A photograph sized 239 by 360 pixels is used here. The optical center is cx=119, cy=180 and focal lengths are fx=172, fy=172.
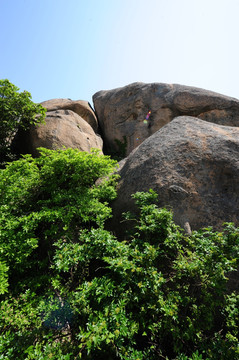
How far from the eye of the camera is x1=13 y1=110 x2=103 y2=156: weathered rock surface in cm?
869

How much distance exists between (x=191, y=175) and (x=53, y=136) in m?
7.04

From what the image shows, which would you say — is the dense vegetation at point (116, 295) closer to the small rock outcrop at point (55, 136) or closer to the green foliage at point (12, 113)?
the small rock outcrop at point (55, 136)

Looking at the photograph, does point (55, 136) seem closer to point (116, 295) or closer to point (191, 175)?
point (191, 175)

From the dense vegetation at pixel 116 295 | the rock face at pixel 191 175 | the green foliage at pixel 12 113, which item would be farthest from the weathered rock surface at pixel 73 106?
the dense vegetation at pixel 116 295

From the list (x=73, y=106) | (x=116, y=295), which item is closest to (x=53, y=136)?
(x=73, y=106)

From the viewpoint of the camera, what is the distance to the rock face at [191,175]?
4.20m

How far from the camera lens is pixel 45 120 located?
30.8 feet

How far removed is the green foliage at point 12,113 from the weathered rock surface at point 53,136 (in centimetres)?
43

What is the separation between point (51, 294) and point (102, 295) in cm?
110

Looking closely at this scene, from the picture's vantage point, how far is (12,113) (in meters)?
8.45

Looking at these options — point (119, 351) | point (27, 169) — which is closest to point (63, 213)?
point (27, 169)

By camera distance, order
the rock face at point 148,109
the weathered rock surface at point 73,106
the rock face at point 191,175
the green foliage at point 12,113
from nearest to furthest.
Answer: the rock face at point 191,175 < the green foliage at point 12,113 < the weathered rock surface at point 73,106 < the rock face at point 148,109

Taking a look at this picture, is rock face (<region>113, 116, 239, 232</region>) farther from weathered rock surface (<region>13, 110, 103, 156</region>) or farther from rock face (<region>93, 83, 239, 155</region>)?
rock face (<region>93, 83, 239, 155</region>)

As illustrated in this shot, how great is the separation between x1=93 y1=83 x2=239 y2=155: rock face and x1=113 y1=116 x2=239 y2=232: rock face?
7.98 m
